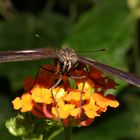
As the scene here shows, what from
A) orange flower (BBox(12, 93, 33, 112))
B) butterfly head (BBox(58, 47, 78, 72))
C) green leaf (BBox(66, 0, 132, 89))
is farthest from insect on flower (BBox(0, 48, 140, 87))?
green leaf (BBox(66, 0, 132, 89))

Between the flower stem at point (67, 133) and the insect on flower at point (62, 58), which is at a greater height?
the insect on flower at point (62, 58)

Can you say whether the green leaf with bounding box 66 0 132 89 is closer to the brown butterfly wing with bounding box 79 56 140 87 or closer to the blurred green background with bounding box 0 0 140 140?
the blurred green background with bounding box 0 0 140 140

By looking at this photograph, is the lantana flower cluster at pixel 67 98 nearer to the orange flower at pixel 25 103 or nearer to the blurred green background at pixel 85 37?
the orange flower at pixel 25 103

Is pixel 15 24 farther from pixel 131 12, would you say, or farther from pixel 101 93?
pixel 101 93

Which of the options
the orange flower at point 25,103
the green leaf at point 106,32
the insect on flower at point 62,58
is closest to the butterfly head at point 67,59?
the insect on flower at point 62,58

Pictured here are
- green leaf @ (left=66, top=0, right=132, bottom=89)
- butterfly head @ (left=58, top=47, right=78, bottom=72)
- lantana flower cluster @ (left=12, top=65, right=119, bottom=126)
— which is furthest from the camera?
green leaf @ (left=66, top=0, right=132, bottom=89)

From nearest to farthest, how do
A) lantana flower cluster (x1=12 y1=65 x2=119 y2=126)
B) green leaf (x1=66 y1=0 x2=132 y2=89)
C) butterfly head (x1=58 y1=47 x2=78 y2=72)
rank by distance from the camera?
lantana flower cluster (x1=12 y1=65 x2=119 y2=126) → butterfly head (x1=58 y1=47 x2=78 y2=72) → green leaf (x1=66 y1=0 x2=132 y2=89)
